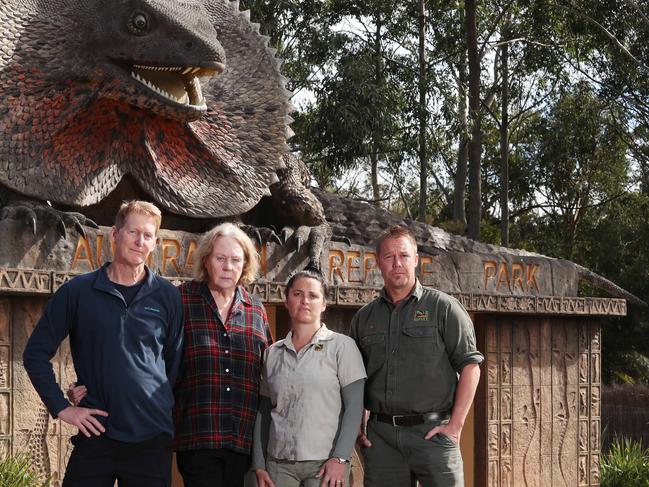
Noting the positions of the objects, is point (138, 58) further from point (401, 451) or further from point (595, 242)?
point (595, 242)

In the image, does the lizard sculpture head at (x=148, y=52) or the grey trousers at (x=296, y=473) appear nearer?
the grey trousers at (x=296, y=473)

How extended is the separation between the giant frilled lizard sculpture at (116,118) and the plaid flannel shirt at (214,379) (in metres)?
2.11

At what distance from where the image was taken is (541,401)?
8.06 m

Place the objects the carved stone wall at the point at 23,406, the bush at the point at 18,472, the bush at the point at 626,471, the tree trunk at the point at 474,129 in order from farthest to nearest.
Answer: the tree trunk at the point at 474,129
the bush at the point at 626,471
the carved stone wall at the point at 23,406
the bush at the point at 18,472

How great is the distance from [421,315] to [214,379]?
0.93 metres

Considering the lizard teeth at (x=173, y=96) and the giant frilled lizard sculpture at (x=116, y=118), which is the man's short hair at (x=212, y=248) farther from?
the lizard teeth at (x=173, y=96)

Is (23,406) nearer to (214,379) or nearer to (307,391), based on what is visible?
(214,379)

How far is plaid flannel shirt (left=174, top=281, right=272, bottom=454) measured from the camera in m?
3.79

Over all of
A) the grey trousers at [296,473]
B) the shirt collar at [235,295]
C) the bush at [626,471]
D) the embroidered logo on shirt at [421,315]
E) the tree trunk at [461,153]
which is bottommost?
the bush at [626,471]

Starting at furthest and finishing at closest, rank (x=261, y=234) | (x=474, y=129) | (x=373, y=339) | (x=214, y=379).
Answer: (x=474, y=129)
(x=261, y=234)
(x=373, y=339)
(x=214, y=379)

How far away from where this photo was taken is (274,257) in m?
6.71

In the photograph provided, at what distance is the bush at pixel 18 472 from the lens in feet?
16.9

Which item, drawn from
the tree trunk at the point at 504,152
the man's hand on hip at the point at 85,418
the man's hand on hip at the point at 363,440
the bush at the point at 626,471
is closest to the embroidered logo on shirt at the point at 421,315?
the man's hand on hip at the point at 363,440

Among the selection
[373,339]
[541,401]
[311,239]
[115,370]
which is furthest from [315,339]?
[541,401]
